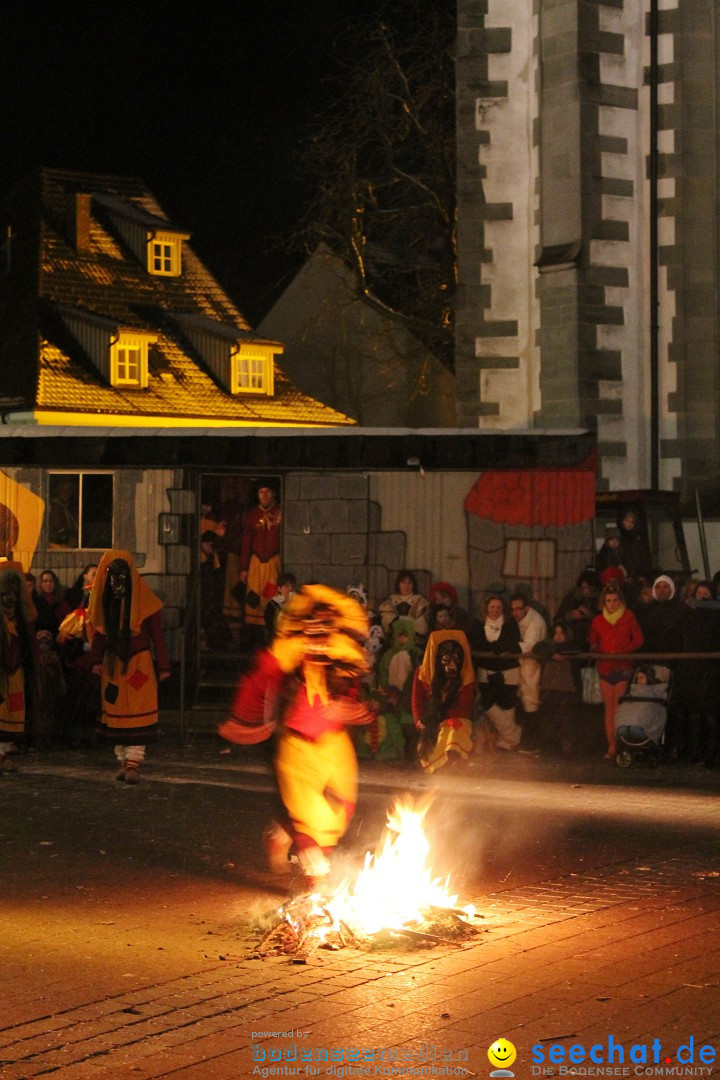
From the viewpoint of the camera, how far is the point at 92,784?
14828mm

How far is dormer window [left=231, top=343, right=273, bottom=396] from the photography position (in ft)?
160

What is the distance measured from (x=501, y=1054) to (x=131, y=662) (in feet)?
29.6

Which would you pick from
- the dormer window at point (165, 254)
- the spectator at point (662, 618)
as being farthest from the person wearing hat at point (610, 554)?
the dormer window at point (165, 254)

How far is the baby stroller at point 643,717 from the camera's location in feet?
52.5

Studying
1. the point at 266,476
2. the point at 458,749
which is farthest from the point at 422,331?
the point at 458,749

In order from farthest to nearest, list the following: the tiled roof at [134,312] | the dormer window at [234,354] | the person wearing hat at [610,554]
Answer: the dormer window at [234,354] < the tiled roof at [134,312] < the person wearing hat at [610,554]

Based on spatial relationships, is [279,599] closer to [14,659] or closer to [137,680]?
[14,659]

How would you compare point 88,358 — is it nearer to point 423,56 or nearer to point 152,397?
point 152,397

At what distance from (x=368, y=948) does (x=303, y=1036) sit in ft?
5.01

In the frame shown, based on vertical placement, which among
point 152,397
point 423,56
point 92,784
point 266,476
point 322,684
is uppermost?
point 423,56

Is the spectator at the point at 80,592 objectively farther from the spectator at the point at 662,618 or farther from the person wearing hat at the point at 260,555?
the spectator at the point at 662,618

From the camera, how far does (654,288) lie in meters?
26.4

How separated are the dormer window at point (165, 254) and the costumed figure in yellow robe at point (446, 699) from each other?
35.1 meters

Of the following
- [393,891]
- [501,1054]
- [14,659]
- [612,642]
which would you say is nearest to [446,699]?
[612,642]
